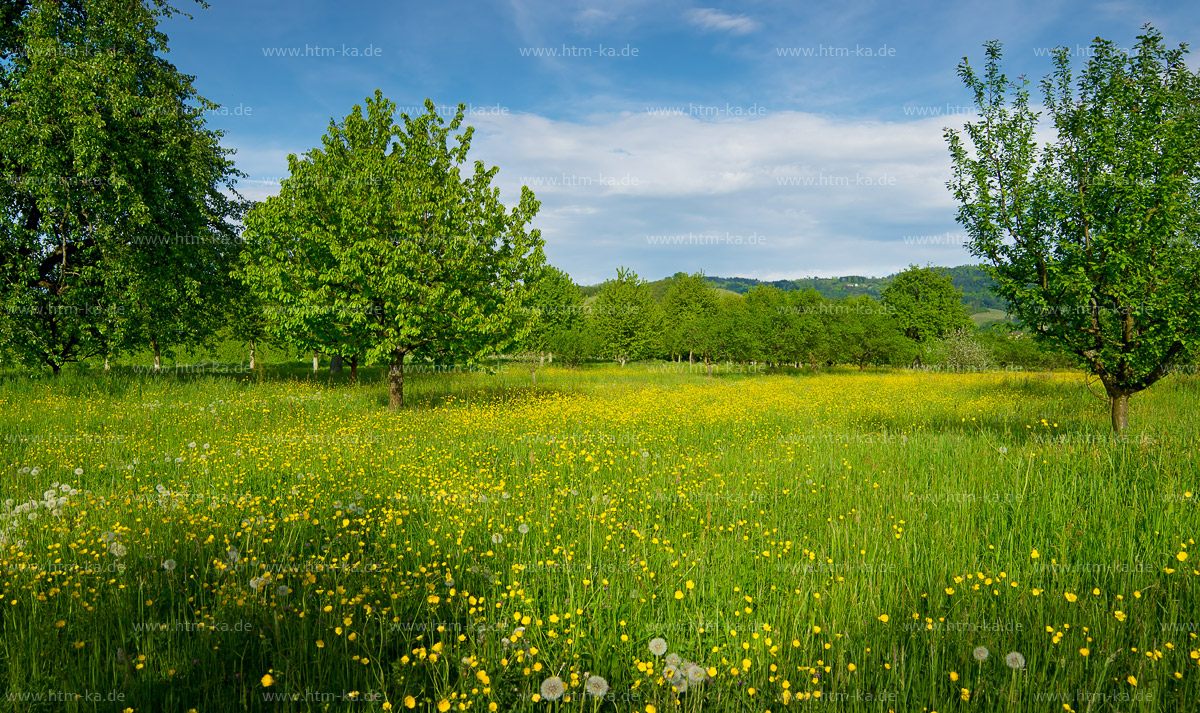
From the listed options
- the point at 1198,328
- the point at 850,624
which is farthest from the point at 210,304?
the point at 1198,328

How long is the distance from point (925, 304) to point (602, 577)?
80.7 m

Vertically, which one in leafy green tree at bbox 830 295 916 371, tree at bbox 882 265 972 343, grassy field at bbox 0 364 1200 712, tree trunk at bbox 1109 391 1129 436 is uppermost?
tree at bbox 882 265 972 343

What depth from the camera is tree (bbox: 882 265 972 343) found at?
70.2m

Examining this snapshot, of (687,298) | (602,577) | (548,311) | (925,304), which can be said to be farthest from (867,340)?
(602,577)

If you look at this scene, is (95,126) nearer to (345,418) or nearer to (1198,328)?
(345,418)

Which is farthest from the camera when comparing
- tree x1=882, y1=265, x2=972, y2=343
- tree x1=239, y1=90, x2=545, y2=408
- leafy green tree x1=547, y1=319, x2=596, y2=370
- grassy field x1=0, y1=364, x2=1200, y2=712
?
tree x1=882, y1=265, x2=972, y2=343

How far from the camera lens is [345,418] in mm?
13633

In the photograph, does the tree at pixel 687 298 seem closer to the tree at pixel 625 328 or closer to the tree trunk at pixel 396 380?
the tree at pixel 625 328

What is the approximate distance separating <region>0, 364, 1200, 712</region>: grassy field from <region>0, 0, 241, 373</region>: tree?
8.54 meters

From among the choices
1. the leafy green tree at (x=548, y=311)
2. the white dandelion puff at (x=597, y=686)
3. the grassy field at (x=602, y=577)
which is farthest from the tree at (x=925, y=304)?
the white dandelion puff at (x=597, y=686)

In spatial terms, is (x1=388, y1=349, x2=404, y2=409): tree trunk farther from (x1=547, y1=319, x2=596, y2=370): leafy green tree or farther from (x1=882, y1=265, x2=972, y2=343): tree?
(x1=882, y1=265, x2=972, y2=343): tree

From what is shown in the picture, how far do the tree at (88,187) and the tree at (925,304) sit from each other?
247 feet

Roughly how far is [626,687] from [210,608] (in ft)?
11.2

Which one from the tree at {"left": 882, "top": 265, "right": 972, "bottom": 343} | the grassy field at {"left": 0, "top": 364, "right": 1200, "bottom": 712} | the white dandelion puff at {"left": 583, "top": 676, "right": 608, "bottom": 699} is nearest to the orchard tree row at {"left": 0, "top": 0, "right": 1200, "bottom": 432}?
the grassy field at {"left": 0, "top": 364, "right": 1200, "bottom": 712}
